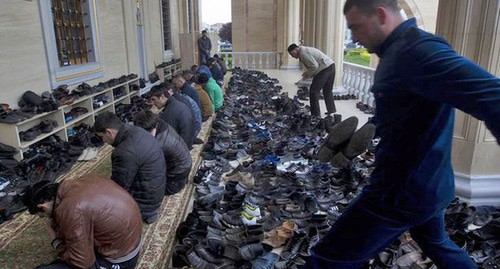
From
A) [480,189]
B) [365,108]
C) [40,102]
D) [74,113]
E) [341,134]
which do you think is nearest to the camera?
[341,134]

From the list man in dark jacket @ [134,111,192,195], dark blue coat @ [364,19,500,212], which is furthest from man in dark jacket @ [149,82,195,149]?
dark blue coat @ [364,19,500,212]

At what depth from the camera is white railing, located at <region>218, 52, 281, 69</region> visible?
21.9 m

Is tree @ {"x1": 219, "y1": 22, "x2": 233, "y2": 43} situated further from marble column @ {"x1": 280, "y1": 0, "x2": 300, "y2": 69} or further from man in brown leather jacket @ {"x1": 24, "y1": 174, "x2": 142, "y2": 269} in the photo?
man in brown leather jacket @ {"x1": 24, "y1": 174, "x2": 142, "y2": 269}

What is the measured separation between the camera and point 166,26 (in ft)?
54.0

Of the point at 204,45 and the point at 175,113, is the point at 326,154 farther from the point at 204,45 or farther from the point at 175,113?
the point at 204,45

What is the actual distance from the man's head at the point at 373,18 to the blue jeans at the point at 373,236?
29.2 inches

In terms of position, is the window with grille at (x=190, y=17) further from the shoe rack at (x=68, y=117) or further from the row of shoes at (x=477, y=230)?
the row of shoes at (x=477, y=230)

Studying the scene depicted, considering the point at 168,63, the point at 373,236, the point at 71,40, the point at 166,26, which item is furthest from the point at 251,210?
the point at 166,26

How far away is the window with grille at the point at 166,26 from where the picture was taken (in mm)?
16094

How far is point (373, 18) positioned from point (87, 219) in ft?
6.12

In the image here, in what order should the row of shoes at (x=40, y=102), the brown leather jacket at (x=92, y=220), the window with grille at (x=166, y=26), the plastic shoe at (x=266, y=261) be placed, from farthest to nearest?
the window with grille at (x=166, y=26) → the row of shoes at (x=40, y=102) → the plastic shoe at (x=266, y=261) → the brown leather jacket at (x=92, y=220)

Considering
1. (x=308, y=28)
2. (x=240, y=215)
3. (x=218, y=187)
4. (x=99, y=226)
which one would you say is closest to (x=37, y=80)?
(x=218, y=187)

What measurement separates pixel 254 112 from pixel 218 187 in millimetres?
4542

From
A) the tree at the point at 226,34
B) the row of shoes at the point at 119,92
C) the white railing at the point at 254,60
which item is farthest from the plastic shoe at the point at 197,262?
the tree at the point at 226,34
